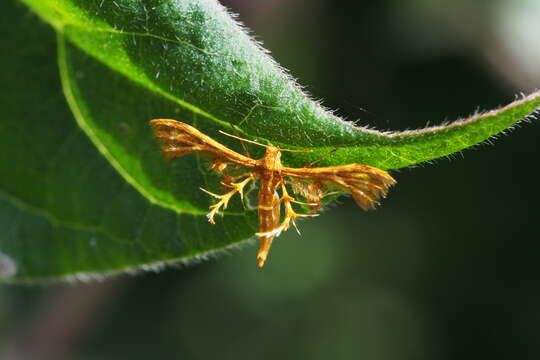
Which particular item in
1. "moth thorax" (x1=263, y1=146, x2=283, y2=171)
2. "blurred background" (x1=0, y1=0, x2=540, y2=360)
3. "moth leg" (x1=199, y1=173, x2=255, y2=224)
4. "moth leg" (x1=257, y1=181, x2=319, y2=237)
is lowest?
"blurred background" (x1=0, y1=0, x2=540, y2=360)

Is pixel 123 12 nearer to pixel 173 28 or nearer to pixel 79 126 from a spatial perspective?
pixel 173 28

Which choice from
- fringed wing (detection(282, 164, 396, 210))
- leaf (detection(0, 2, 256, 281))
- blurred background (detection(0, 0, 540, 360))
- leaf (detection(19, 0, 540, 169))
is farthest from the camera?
blurred background (detection(0, 0, 540, 360))

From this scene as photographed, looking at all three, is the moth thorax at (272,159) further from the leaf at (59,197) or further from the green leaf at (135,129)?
the leaf at (59,197)

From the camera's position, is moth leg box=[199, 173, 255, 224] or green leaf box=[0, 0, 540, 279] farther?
moth leg box=[199, 173, 255, 224]

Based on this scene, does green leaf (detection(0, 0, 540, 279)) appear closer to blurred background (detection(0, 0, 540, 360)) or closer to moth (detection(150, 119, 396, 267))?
moth (detection(150, 119, 396, 267))

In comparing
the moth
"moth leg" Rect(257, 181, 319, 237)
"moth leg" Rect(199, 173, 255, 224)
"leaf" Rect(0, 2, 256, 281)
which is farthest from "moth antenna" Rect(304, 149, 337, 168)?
"leaf" Rect(0, 2, 256, 281)

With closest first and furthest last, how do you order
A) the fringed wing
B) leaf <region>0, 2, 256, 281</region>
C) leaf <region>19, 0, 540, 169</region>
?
leaf <region>19, 0, 540, 169</region> < the fringed wing < leaf <region>0, 2, 256, 281</region>

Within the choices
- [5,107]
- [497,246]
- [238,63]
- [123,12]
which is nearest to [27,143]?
[5,107]

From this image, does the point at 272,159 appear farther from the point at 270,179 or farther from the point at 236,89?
the point at 236,89
